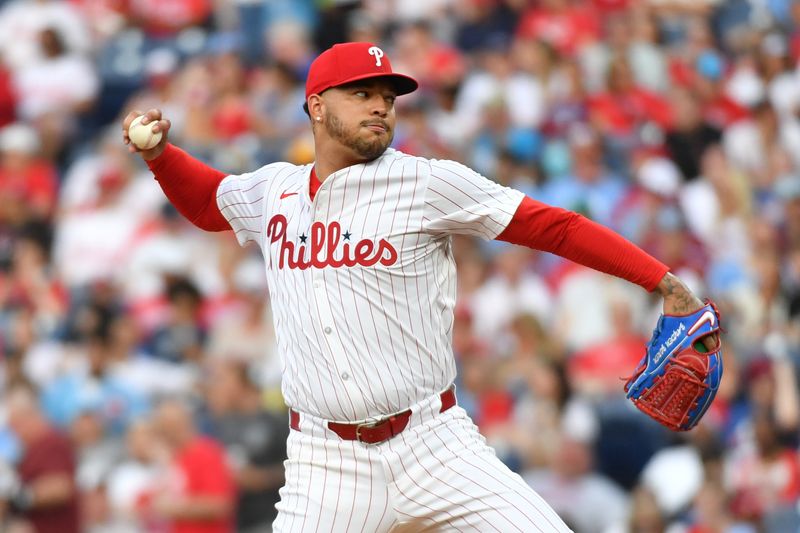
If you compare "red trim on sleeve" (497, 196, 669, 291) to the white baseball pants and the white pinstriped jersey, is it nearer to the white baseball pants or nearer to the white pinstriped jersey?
the white pinstriped jersey

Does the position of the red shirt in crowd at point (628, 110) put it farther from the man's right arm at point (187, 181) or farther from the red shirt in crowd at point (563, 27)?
the man's right arm at point (187, 181)

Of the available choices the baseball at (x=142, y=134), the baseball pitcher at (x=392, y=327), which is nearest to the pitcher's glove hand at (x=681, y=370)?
the baseball pitcher at (x=392, y=327)

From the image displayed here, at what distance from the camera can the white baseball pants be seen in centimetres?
426

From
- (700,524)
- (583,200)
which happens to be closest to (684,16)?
(583,200)

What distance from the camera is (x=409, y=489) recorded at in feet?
14.1

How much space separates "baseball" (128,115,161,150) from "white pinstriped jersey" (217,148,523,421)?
585mm

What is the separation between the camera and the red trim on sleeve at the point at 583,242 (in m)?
4.19

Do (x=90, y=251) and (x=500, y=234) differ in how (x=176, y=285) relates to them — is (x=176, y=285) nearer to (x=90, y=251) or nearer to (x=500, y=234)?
(x=90, y=251)

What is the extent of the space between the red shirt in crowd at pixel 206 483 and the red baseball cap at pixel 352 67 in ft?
13.1

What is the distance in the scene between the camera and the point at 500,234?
434 cm

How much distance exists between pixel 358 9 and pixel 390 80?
803cm

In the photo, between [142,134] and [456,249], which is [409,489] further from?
[456,249]

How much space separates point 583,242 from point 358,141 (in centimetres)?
82

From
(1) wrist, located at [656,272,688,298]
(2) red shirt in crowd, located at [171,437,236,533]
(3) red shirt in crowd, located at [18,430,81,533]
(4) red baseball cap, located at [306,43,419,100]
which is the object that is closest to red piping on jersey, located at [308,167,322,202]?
(4) red baseball cap, located at [306,43,419,100]
